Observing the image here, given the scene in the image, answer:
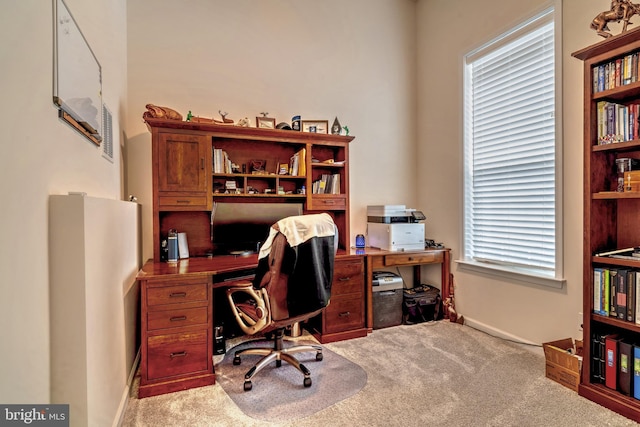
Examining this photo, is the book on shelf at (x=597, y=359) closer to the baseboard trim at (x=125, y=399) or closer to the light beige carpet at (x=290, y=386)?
the light beige carpet at (x=290, y=386)

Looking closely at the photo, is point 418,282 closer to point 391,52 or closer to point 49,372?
point 391,52

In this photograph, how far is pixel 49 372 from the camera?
41.8 inches

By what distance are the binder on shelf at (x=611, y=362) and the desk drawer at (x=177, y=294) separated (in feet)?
8.33

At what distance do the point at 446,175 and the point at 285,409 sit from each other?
2824mm

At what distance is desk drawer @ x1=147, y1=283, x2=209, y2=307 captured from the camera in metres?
2.09

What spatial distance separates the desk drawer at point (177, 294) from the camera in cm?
209

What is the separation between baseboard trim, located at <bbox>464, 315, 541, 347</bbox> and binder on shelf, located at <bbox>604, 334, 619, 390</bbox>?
2.34 ft

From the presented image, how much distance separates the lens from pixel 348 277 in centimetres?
299

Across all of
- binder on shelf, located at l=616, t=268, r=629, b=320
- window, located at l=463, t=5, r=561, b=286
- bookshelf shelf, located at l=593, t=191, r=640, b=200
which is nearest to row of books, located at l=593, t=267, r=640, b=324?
binder on shelf, located at l=616, t=268, r=629, b=320

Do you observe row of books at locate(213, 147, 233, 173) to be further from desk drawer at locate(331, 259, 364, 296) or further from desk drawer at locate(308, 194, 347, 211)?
desk drawer at locate(331, 259, 364, 296)

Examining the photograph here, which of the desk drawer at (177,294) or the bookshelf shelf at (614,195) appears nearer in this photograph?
the bookshelf shelf at (614,195)

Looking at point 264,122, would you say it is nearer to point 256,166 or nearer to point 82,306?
point 256,166

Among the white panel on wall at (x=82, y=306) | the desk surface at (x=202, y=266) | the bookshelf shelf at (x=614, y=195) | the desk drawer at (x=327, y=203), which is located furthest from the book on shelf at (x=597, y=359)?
the white panel on wall at (x=82, y=306)

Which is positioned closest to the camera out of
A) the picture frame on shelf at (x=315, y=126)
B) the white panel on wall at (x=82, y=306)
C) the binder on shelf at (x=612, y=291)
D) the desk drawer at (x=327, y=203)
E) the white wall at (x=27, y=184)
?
the white wall at (x=27, y=184)
